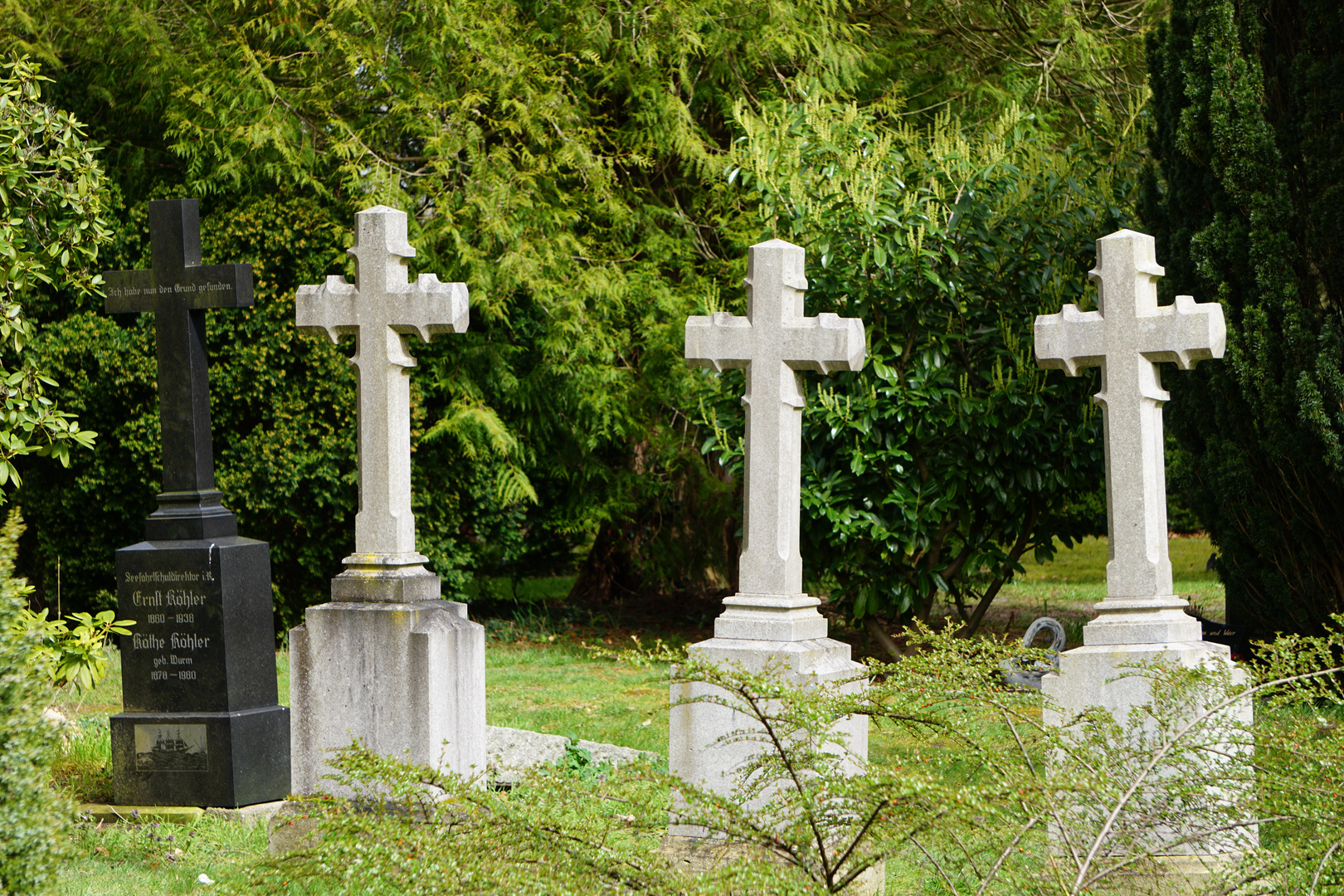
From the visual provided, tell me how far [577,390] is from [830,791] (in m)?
8.87

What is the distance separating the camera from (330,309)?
5.96 m

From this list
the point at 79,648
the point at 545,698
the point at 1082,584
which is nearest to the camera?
the point at 79,648

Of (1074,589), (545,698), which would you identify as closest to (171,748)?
(545,698)

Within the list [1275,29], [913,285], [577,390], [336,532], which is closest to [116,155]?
[336,532]

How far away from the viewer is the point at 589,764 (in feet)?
22.1

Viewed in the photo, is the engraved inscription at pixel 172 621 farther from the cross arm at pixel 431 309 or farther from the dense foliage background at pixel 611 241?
the dense foliage background at pixel 611 241

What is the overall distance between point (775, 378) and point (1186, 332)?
5.60 ft

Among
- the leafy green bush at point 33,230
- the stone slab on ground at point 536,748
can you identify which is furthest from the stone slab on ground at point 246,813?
the leafy green bush at point 33,230

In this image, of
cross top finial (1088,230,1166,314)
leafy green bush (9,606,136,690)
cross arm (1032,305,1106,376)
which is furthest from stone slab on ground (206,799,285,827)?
cross top finial (1088,230,1166,314)

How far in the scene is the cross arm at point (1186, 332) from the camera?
17.3 feet

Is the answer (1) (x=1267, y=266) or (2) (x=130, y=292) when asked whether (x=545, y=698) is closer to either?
(2) (x=130, y=292)

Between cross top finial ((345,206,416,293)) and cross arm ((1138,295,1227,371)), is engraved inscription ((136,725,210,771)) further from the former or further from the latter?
cross arm ((1138,295,1227,371))

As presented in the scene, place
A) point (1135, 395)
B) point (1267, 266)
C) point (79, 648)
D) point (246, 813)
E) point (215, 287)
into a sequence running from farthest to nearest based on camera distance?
point (1267, 266) → point (215, 287) → point (246, 813) → point (79, 648) → point (1135, 395)

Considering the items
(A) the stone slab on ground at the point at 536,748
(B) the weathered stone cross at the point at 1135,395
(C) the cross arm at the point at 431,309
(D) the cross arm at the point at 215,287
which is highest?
(D) the cross arm at the point at 215,287
